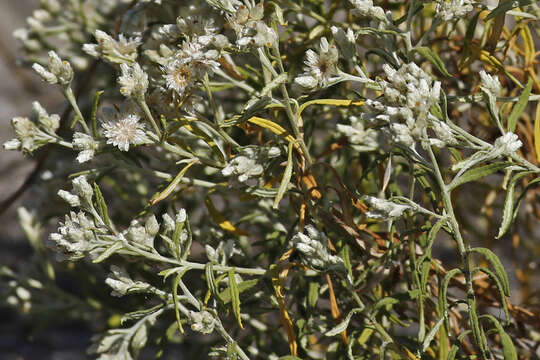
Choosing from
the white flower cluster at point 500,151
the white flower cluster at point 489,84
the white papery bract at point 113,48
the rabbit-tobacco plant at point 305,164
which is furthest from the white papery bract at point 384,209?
the white papery bract at point 113,48

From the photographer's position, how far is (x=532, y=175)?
1.11 m

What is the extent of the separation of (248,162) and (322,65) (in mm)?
176

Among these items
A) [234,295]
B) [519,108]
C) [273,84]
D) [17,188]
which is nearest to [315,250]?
[234,295]

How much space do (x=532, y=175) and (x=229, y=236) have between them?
560 millimetres

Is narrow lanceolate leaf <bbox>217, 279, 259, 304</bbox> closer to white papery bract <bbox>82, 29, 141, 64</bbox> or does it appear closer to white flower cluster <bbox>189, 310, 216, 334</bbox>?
white flower cluster <bbox>189, 310, 216, 334</bbox>

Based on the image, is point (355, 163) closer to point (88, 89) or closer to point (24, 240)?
point (88, 89)

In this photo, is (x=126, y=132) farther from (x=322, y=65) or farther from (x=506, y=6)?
(x=506, y=6)

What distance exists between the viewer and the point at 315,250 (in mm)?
895

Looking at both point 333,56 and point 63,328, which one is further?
point 63,328

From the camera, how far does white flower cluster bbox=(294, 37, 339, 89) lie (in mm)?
842

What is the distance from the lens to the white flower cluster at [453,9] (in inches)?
34.1

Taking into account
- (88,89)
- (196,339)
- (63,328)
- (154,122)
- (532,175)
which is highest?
(154,122)

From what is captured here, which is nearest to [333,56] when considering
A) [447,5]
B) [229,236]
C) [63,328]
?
[447,5]

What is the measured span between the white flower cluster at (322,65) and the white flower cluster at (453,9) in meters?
0.16
